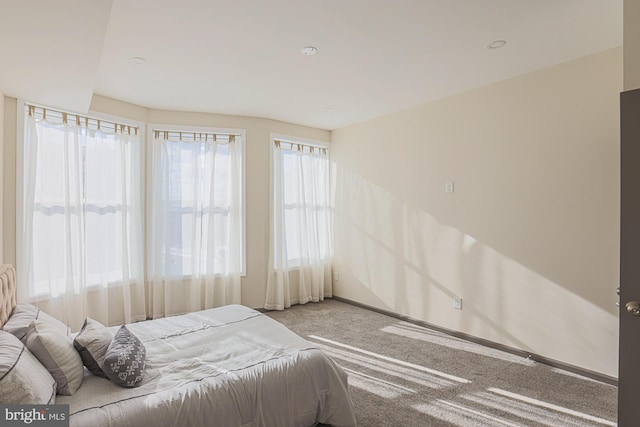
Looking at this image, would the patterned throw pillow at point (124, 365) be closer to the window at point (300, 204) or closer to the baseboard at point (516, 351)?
the window at point (300, 204)

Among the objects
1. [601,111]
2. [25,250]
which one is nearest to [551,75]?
[601,111]

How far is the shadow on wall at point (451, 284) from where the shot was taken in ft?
9.57

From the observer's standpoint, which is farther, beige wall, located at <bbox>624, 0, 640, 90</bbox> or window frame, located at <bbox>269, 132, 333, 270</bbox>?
window frame, located at <bbox>269, 132, 333, 270</bbox>

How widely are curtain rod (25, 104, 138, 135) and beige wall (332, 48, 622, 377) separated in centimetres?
310

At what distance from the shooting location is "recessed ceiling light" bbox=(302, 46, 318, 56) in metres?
2.71

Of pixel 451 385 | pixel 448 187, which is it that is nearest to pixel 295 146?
pixel 448 187

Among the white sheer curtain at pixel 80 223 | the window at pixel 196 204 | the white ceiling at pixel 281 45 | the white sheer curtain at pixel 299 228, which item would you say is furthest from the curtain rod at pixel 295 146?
the white sheer curtain at pixel 80 223

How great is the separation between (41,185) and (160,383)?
272 centimetres

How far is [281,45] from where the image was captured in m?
2.66

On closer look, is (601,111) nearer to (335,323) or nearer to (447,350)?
(447,350)

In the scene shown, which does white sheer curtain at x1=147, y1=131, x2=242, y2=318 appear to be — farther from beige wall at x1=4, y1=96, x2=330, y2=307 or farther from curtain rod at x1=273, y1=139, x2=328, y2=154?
curtain rod at x1=273, y1=139, x2=328, y2=154

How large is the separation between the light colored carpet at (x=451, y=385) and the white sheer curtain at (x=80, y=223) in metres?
2.25

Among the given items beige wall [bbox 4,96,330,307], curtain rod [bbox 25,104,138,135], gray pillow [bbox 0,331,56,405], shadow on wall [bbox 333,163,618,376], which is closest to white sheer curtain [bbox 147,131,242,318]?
beige wall [bbox 4,96,330,307]

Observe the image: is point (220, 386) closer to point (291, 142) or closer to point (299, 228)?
point (299, 228)
